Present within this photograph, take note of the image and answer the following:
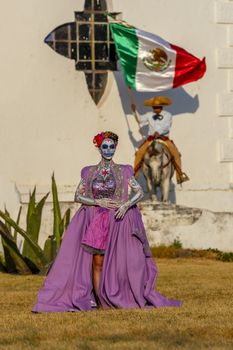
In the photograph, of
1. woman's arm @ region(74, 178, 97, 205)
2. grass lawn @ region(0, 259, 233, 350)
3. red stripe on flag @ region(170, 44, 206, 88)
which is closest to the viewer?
grass lawn @ region(0, 259, 233, 350)

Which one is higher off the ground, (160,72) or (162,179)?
(160,72)

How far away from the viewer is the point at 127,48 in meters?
22.5

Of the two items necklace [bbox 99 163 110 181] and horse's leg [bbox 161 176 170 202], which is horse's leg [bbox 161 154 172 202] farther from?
necklace [bbox 99 163 110 181]

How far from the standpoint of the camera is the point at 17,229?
731 inches

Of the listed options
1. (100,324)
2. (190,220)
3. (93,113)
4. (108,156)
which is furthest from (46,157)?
(100,324)

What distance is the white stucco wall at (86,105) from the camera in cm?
2194

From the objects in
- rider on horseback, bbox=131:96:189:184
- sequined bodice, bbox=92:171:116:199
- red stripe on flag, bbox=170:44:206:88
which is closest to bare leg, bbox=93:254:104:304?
sequined bodice, bbox=92:171:116:199

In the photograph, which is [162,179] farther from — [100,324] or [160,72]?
[100,324]

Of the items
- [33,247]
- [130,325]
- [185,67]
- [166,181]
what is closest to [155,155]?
[166,181]

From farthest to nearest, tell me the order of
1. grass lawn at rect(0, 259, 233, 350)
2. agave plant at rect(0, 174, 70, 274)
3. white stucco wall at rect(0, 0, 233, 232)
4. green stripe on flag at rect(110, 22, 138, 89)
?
green stripe on flag at rect(110, 22, 138, 89) → white stucco wall at rect(0, 0, 233, 232) → agave plant at rect(0, 174, 70, 274) → grass lawn at rect(0, 259, 233, 350)

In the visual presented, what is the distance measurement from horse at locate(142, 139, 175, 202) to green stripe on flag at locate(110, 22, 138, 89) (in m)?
1.17

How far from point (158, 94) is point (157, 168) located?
1.52 meters

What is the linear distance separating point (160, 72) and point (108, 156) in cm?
785

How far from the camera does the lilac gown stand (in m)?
14.7
